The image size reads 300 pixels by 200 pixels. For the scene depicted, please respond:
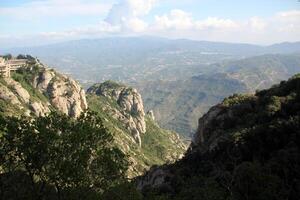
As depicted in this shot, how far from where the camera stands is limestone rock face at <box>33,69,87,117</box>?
609ft

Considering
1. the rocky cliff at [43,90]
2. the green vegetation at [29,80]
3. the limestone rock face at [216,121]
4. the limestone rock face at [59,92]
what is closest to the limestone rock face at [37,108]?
the rocky cliff at [43,90]

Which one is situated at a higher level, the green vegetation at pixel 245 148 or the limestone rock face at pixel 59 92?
the green vegetation at pixel 245 148

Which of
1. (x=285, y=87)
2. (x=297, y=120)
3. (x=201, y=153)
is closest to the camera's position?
(x=297, y=120)

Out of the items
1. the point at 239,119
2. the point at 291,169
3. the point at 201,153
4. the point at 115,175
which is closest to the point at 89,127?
the point at 115,175

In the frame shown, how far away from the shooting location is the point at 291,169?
5125cm

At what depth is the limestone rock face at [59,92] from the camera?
7308 inches

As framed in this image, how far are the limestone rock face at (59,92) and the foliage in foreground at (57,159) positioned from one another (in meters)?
148

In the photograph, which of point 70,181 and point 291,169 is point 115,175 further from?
point 291,169

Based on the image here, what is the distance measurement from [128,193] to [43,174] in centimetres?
741

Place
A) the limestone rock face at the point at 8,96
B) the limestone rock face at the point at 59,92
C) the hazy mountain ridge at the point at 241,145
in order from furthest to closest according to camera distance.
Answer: the limestone rock face at the point at 59,92, the limestone rock face at the point at 8,96, the hazy mountain ridge at the point at 241,145

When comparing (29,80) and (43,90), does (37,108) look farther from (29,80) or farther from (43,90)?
(29,80)

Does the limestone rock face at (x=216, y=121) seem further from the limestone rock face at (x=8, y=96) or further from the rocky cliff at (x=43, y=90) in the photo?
the rocky cliff at (x=43, y=90)

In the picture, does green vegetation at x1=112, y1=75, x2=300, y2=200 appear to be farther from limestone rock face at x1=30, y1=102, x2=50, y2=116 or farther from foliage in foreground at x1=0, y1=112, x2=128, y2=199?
limestone rock face at x1=30, y1=102, x2=50, y2=116

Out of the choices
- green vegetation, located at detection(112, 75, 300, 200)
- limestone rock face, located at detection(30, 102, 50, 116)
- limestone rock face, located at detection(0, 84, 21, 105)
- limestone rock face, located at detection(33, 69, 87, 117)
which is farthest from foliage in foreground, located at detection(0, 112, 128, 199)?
limestone rock face, located at detection(33, 69, 87, 117)
